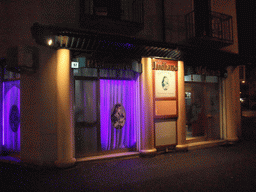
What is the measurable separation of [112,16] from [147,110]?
3.81m

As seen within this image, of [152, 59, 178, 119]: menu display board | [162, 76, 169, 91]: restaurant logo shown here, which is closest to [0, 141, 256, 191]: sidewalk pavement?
[152, 59, 178, 119]: menu display board

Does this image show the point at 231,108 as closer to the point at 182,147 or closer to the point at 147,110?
the point at 182,147

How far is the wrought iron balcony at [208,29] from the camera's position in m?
10.1

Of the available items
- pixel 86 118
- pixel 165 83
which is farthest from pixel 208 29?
pixel 86 118

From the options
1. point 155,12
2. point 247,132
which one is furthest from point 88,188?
point 247,132

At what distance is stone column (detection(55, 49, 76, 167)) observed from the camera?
6912 mm

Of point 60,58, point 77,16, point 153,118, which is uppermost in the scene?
point 77,16

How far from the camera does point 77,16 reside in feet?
25.2

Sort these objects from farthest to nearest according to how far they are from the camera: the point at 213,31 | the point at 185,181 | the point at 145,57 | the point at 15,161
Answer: the point at 213,31
the point at 145,57
the point at 15,161
the point at 185,181

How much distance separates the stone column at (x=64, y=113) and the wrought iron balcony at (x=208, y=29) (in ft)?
20.0

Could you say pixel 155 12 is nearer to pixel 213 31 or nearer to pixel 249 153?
pixel 213 31

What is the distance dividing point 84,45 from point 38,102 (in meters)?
2.47

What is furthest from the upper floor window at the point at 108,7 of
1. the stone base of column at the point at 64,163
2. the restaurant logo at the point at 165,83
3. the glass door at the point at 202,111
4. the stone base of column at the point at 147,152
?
the stone base of column at the point at 64,163

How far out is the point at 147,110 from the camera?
845 cm
